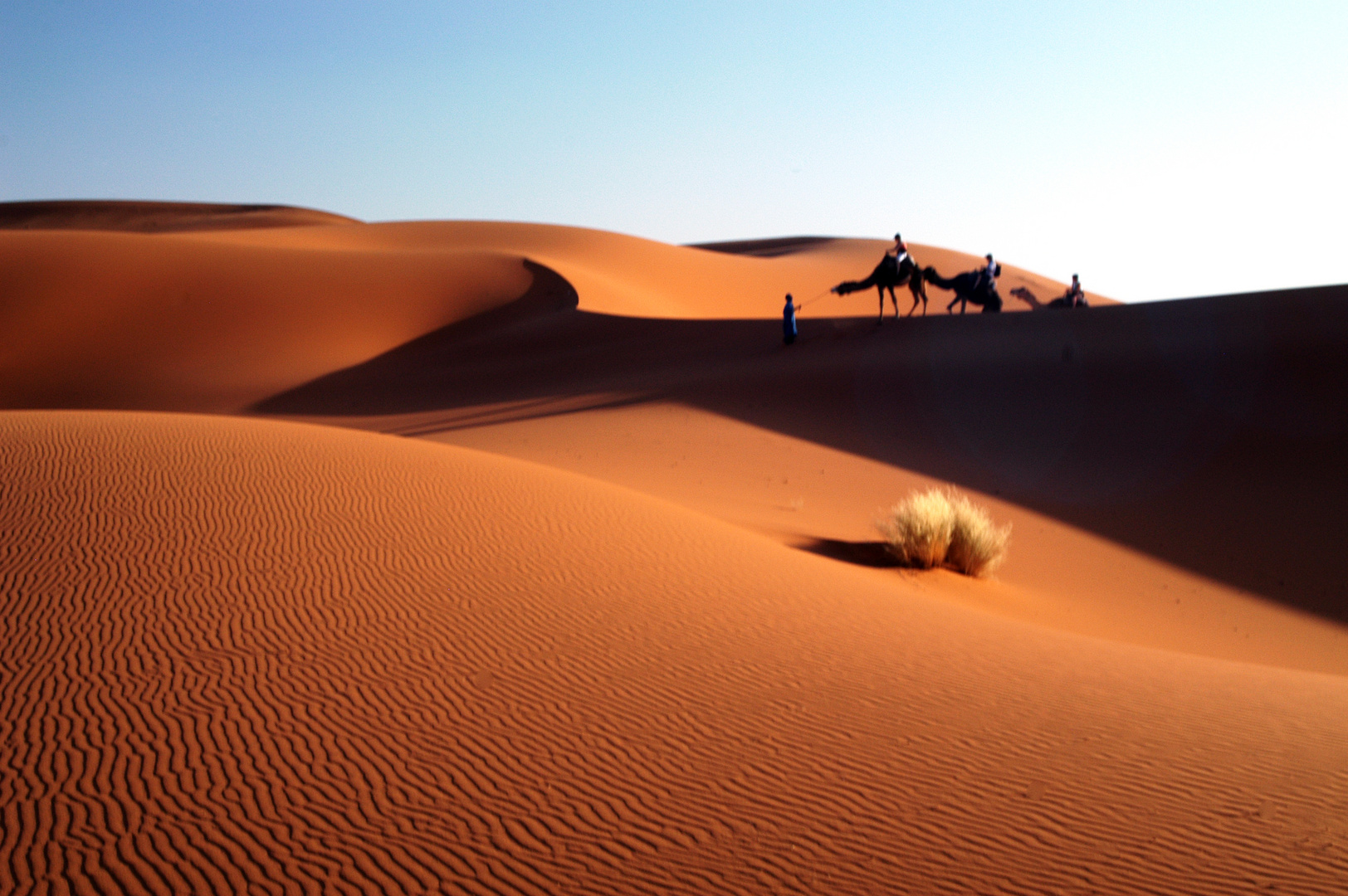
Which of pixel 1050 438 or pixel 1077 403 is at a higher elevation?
pixel 1077 403

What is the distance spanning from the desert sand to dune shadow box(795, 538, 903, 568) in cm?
9

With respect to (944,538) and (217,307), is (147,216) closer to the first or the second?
(217,307)

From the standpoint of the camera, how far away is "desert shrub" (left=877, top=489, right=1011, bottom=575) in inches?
423

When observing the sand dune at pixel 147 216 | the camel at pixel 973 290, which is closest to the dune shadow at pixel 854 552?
the camel at pixel 973 290

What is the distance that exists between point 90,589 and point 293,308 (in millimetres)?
33425

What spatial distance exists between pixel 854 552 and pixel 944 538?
102cm

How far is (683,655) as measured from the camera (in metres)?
6.22

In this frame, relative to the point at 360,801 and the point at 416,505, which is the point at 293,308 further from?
the point at 360,801

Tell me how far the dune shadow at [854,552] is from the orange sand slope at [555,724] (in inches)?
86.7

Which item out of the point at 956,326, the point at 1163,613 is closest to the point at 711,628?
the point at 1163,613

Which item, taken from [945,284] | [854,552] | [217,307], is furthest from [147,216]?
[854,552]

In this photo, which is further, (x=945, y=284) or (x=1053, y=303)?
(x=1053, y=303)

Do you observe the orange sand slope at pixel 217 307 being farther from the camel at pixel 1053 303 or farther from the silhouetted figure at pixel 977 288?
the camel at pixel 1053 303

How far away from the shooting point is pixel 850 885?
3721 mm
